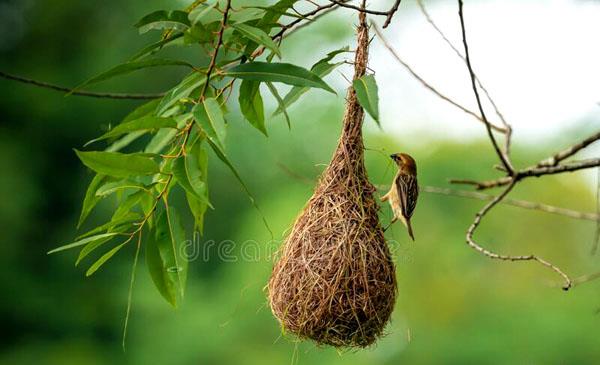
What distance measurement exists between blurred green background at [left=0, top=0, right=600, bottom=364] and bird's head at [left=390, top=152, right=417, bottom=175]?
903 cm

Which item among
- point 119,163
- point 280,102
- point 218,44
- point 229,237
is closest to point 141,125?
point 119,163

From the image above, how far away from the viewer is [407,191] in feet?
9.92

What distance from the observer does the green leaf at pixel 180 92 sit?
2182mm

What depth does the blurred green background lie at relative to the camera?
41.8 feet

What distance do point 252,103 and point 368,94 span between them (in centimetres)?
47

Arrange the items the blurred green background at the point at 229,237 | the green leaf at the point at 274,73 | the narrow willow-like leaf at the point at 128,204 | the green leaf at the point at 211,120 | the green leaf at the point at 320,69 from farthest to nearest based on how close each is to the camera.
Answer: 1. the blurred green background at the point at 229,237
2. the green leaf at the point at 320,69
3. the narrow willow-like leaf at the point at 128,204
4. the green leaf at the point at 274,73
5. the green leaf at the point at 211,120

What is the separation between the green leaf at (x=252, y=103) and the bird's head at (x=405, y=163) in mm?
685

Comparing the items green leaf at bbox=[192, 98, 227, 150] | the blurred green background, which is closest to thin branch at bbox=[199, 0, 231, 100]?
green leaf at bbox=[192, 98, 227, 150]

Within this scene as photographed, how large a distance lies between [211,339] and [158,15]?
11.5m

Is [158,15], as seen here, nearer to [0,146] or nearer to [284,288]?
[284,288]

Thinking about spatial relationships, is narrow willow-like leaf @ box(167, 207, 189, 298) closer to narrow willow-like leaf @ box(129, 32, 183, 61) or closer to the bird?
narrow willow-like leaf @ box(129, 32, 183, 61)

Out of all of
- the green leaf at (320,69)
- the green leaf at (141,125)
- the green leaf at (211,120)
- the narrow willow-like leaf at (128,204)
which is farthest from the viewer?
the green leaf at (320,69)

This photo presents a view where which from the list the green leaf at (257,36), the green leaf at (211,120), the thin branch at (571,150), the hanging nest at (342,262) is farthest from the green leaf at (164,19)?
the thin branch at (571,150)

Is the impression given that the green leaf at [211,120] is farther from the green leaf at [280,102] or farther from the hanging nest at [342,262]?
the hanging nest at [342,262]
